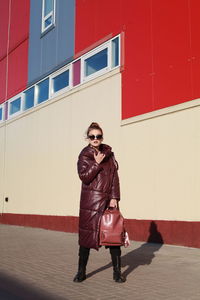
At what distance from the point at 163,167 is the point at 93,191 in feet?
11.8

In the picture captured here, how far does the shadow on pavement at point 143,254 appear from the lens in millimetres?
5789

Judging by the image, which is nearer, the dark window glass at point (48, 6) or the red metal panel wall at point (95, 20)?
the red metal panel wall at point (95, 20)

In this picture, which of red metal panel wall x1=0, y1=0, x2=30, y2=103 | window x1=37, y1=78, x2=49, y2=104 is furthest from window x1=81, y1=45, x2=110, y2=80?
red metal panel wall x1=0, y1=0, x2=30, y2=103

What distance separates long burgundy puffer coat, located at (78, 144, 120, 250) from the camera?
471 cm

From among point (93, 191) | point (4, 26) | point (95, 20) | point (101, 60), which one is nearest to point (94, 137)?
point (93, 191)

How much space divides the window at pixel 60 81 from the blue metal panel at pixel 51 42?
0.88ft

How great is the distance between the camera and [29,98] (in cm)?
1398

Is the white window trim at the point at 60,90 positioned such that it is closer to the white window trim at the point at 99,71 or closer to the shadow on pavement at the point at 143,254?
the white window trim at the point at 99,71

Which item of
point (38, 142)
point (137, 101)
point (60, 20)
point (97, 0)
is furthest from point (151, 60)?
point (38, 142)

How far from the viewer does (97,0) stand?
35.0 feet

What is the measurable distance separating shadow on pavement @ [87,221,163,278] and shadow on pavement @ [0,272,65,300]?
2.87 feet

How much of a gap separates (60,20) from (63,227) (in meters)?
5.88

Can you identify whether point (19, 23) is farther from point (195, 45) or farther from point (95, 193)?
point (95, 193)

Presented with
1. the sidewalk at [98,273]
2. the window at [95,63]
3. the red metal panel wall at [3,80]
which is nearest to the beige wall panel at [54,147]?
the window at [95,63]
